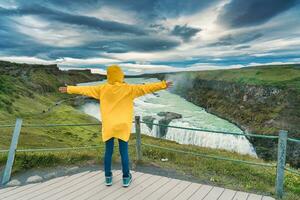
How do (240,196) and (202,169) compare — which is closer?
(240,196)

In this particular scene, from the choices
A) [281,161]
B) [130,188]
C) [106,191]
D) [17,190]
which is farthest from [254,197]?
[17,190]

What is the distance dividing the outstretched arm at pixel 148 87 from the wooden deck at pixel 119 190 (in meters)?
2.25

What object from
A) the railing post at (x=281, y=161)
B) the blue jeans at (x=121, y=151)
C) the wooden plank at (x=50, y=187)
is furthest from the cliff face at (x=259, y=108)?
the blue jeans at (x=121, y=151)

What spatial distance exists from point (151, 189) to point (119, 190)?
29.6 inches

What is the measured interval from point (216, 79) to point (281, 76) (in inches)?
1285

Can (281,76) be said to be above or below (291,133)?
above

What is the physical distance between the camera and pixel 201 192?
744 centimetres

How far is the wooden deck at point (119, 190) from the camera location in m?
7.13

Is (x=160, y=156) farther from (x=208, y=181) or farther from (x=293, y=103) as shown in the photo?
(x=293, y=103)

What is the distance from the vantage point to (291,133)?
61.1 meters

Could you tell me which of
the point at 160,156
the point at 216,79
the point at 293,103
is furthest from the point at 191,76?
the point at 160,156

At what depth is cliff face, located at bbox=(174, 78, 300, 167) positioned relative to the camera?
2174 inches

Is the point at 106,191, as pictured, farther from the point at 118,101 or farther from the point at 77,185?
the point at 118,101

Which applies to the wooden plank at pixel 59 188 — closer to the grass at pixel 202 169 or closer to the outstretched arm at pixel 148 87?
the grass at pixel 202 169
